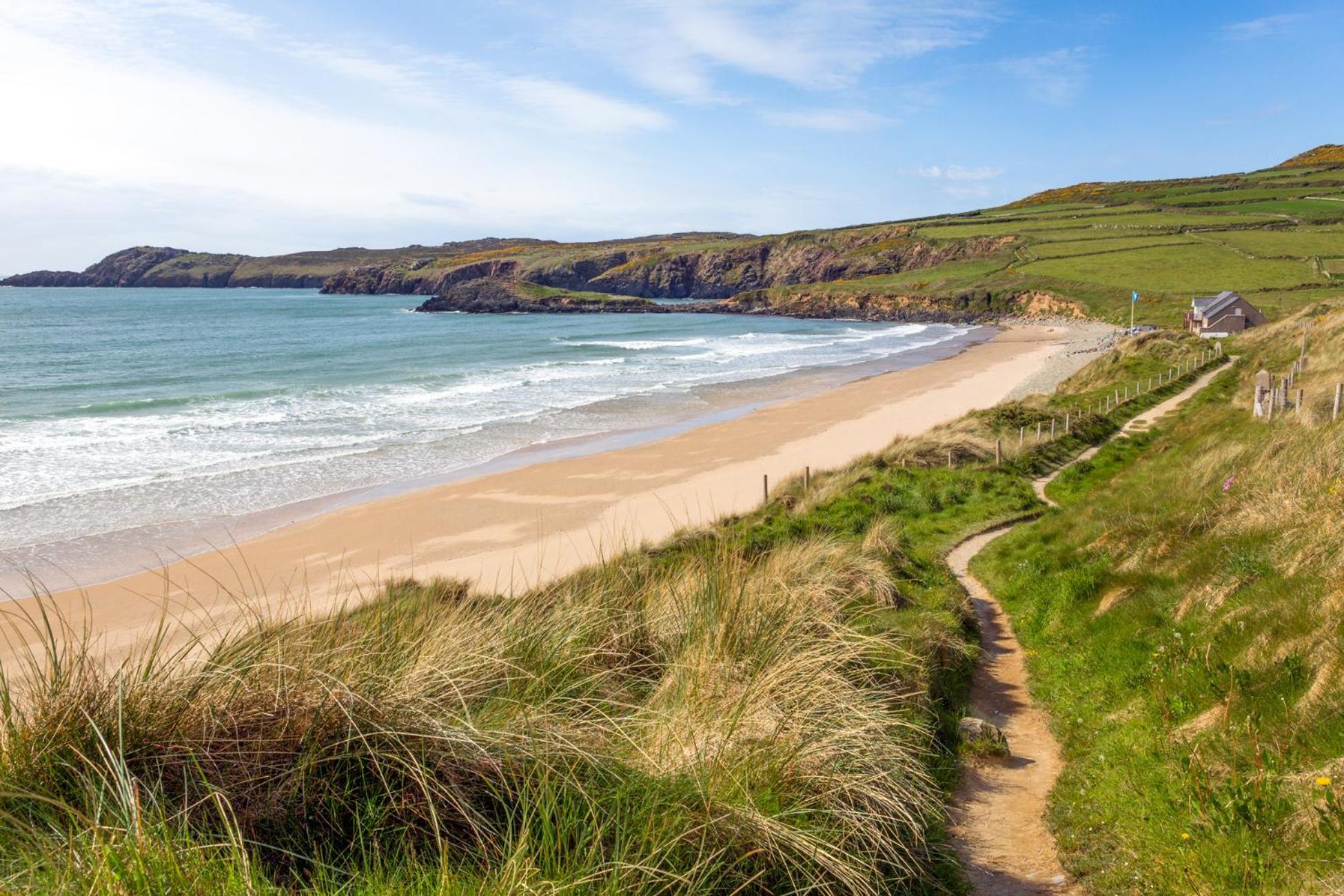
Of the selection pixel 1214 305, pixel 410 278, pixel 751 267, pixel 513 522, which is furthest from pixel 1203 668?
pixel 410 278

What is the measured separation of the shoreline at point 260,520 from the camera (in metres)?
17.6

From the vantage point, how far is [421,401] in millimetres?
41344

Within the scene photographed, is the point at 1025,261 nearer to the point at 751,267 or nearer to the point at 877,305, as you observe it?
the point at 877,305

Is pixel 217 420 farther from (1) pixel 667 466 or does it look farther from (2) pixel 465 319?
(2) pixel 465 319

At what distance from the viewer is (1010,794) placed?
22.0 feet

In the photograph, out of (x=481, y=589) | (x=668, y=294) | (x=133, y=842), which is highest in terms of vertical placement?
(x=668, y=294)

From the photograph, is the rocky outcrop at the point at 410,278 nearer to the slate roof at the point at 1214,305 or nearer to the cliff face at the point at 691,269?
the cliff face at the point at 691,269

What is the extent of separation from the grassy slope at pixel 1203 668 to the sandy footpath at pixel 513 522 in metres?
4.70

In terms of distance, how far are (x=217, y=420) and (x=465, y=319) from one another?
75.9 metres

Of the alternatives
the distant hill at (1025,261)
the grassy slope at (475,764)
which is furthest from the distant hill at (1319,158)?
the grassy slope at (475,764)

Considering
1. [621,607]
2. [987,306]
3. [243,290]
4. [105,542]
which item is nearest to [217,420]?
[105,542]

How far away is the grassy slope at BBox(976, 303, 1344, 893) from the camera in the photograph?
4.64 m

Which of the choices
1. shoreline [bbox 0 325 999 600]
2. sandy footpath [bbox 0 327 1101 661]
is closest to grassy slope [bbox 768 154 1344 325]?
sandy footpath [bbox 0 327 1101 661]

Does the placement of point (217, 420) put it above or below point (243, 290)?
below
